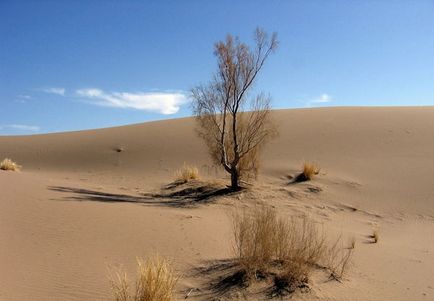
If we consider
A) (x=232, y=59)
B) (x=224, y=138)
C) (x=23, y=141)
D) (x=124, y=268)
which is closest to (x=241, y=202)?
(x=224, y=138)

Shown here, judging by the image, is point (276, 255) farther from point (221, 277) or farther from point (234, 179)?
point (234, 179)

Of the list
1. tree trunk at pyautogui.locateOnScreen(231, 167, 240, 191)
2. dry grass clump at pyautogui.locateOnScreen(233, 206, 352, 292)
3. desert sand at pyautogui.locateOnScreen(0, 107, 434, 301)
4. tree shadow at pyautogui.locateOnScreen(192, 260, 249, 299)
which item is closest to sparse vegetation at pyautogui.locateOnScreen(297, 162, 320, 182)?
desert sand at pyautogui.locateOnScreen(0, 107, 434, 301)

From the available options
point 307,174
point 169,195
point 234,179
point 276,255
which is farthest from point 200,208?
point 276,255

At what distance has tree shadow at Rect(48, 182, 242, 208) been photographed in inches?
449

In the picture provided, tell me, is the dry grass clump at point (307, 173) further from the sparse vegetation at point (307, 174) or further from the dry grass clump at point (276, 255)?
the dry grass clump at point (276, 255)

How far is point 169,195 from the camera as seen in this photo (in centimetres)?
1369

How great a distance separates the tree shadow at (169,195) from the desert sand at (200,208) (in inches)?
2.1

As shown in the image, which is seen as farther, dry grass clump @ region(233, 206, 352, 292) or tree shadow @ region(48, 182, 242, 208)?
tree shadow @ region(48, 182, 242, 208)

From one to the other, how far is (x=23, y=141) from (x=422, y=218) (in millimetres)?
27094

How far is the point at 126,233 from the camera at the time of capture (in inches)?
293

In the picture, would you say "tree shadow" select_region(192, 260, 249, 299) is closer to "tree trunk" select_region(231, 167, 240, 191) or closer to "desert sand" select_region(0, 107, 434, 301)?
"desert sand" select_region(0, 107, 434, 301)

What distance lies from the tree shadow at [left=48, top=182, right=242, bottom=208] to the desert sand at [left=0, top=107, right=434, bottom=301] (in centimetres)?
5

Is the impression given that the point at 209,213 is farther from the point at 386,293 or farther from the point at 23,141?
the point at 23,141

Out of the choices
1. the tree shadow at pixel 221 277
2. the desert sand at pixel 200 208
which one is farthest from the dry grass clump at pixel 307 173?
the tree shadow at pixel 221 277
